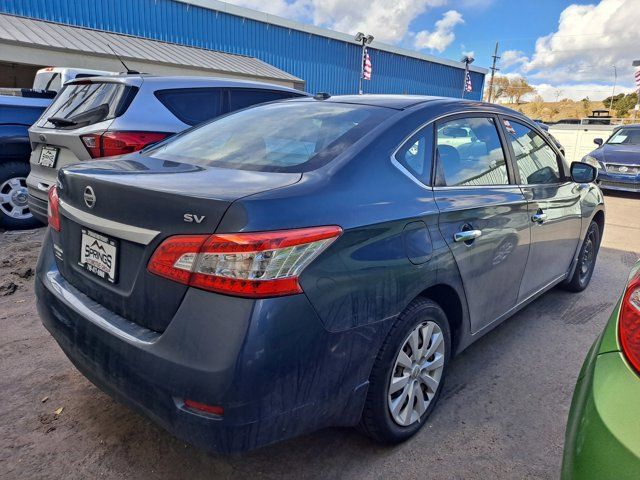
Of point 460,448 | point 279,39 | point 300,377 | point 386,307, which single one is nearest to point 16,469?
point 300,377

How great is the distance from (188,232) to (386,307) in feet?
2.73

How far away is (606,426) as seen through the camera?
1.16m

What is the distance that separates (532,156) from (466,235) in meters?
1.31

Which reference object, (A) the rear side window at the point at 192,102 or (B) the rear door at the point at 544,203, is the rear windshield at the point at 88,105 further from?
(B) the rear door at the point at 544,203

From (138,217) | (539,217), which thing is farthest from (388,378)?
(539,217)

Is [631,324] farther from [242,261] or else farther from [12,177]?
[12,177]

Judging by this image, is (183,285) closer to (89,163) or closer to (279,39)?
(89,163)

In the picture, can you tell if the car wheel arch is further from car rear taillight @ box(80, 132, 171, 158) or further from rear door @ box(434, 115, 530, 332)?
car rear taillight @ box(80, 132, 171, 158)

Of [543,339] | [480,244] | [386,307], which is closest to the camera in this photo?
[386,307]

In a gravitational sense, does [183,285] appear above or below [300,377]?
above

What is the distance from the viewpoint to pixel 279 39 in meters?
21.3

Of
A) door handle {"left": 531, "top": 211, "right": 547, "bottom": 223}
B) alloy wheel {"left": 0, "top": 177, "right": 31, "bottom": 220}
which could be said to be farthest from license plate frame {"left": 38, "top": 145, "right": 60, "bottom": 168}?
door handle {"left": 531, "top": 211, "right": 547, "bottom": 223}

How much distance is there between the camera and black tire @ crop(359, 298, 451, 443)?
6.31ft

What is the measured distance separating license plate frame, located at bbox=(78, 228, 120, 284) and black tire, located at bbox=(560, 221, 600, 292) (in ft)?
12.2
